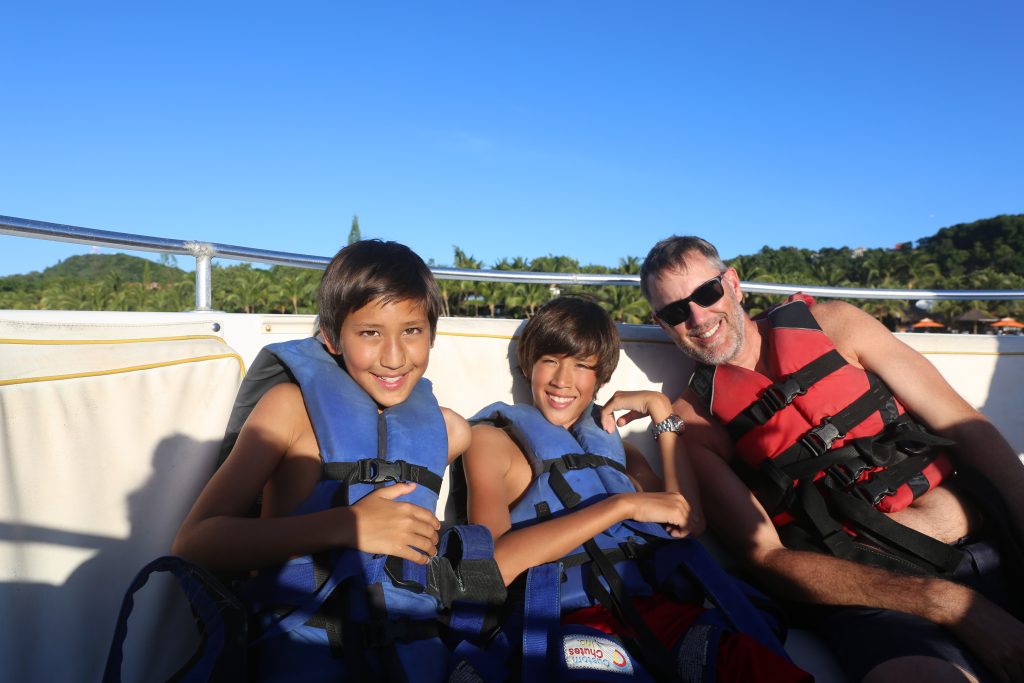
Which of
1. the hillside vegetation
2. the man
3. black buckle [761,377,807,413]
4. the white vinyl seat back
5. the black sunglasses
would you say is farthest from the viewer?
the hillside vegetation

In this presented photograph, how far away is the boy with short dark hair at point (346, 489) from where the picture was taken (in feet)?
5.08

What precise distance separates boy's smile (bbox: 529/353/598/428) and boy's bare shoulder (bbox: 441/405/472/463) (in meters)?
0.34

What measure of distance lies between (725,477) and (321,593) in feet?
4.72

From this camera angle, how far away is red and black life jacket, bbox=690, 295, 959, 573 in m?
2.13

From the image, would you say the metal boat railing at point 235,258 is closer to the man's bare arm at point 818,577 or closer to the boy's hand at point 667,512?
the man's bare arm at point 818,577

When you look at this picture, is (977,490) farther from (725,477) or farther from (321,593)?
(321,593)

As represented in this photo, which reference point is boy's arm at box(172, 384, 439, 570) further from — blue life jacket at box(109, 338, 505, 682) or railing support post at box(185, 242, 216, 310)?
railing support post at box(185, 242, 216, 310)

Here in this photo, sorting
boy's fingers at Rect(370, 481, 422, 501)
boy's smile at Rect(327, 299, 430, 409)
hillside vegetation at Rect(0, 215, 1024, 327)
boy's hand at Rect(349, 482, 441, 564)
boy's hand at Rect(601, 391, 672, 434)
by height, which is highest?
hillside vegetation at Rect(0, 215, 1024, 327)

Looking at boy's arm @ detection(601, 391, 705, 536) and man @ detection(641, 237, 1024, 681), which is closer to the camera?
man @ detection(641, 237, 1024, 681)

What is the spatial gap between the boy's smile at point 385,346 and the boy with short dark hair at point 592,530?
0.37 metres

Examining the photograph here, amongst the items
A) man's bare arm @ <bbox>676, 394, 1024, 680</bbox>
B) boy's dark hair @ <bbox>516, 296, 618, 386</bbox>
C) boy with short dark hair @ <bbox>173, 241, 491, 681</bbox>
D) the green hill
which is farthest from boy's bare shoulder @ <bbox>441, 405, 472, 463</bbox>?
the green hill

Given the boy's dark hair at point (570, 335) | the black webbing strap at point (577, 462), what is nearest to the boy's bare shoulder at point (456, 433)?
the black webbing strap at point (577, 462)

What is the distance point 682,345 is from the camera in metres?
2.57

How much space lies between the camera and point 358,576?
1618 millimetres
